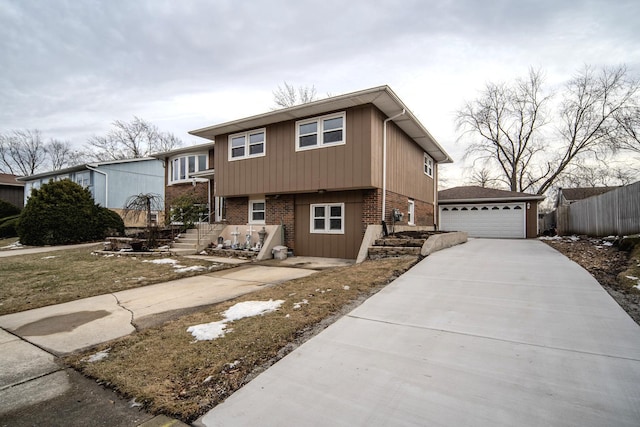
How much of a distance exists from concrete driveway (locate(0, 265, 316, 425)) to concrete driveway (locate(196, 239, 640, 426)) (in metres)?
1.16

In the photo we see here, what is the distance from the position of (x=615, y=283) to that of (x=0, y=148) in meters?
53.1

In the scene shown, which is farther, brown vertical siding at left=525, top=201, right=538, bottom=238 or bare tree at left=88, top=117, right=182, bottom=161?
bare tree at left=88, top=117, right=182, bottom=161

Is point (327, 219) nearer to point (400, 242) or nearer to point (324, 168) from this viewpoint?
point (324, 168)

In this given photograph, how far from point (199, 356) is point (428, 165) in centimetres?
1483

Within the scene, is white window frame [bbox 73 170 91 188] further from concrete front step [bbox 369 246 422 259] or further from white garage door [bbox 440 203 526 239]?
white garage door [bbox 440 203 526 239]

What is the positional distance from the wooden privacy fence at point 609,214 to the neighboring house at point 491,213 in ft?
6.41

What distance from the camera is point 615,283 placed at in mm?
4871

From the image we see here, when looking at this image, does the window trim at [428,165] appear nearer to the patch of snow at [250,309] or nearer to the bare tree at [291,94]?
the patch of snow at [250,309]

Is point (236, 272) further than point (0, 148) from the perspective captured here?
No

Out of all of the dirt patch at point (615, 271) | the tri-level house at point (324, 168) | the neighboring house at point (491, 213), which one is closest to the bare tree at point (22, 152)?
the tri-level house at point (324, 168)

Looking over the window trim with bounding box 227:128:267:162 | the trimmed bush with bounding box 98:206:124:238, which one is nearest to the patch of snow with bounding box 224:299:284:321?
the window trim with bounding box 227:128:267:162

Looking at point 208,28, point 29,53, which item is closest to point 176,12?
point 208,28

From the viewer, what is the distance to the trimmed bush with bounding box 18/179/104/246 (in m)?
14.1

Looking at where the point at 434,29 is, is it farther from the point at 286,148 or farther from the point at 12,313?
the point at 12,313
